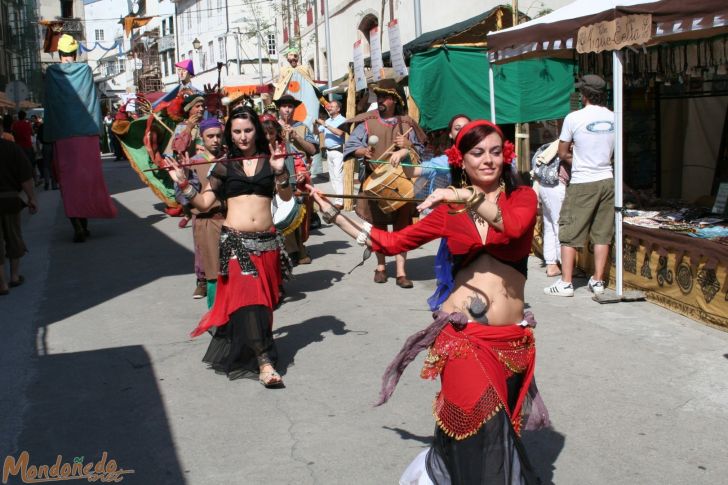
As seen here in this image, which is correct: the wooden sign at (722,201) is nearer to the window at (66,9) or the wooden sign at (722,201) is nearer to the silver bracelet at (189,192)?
the silver bracelet at (189,192)

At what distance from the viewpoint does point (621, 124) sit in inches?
297

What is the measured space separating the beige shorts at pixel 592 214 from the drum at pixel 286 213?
2905 millimetres

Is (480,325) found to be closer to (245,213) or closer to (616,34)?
(245,213)

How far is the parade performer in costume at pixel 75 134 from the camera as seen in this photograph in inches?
504

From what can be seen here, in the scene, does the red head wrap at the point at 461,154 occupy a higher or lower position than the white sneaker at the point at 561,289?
higher

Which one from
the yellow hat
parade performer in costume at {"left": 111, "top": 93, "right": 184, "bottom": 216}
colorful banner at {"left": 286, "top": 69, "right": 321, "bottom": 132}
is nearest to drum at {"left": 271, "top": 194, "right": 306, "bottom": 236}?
parade performer in costume at {"left": 111, "top": 93, "right": 184, "bottom": 216}

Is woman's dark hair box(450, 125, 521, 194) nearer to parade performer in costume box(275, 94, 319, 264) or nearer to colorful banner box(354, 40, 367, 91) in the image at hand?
parade performer in costume box(275, 94, 319, 264)

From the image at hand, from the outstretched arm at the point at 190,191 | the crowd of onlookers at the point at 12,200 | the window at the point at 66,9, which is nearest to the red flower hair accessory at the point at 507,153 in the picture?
the outstretched arm at the point at 190,191

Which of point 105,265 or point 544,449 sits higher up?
point 105,265

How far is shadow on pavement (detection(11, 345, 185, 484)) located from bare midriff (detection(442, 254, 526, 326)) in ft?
5.89

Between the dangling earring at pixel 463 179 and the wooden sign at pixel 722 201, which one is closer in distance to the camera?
the dangling earring at pixel 463 179

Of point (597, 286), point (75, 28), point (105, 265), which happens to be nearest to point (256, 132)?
point (597, 286)

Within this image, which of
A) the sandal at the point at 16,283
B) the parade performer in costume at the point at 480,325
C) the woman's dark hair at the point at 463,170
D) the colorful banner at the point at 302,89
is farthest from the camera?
the colorful banner at the point at 302,89

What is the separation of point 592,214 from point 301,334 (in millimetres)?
2941
